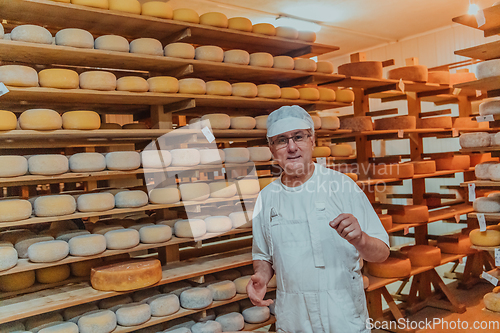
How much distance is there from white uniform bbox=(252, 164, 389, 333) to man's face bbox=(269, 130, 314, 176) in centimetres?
8

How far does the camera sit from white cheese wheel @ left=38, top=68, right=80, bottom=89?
2256 millimetres

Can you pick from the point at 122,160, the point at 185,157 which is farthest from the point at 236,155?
the point at 122,160

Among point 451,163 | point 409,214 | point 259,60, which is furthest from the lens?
point 451,163

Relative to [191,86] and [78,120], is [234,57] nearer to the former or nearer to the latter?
[191,86]

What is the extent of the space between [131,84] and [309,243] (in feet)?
4.98

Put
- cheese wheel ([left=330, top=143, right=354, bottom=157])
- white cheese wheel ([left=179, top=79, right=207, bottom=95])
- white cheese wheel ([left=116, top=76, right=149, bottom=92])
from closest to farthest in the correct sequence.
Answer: white cheese wheel ([left=116, top=76, right=149, bottom=92]) < white cheese wheel ([left=179, top=79, right=207, bottom=95]) < cheese wheel ([left=330, top=143, right=354, bottom=157])

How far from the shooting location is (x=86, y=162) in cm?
237

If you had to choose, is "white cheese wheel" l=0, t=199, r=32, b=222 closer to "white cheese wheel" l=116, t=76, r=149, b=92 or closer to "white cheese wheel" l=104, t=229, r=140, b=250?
"white cheese wheel" l=104, t=229, r=140, b=250

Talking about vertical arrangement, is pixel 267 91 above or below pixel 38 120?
above

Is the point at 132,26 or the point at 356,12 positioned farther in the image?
the point at 356,12

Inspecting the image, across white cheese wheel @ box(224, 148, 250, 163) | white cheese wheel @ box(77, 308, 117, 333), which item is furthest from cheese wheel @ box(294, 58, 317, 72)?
white cheese wheel @ box(77, 308, 117, 333)

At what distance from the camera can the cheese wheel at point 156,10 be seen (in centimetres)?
259

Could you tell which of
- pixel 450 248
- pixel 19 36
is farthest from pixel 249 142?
pixel 450 248

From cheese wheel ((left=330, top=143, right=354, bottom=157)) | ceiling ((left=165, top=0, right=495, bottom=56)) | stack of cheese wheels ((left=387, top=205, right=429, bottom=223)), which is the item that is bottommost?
stack of cheese wheels ((left=387, top=205, right=429, bottom=223))
